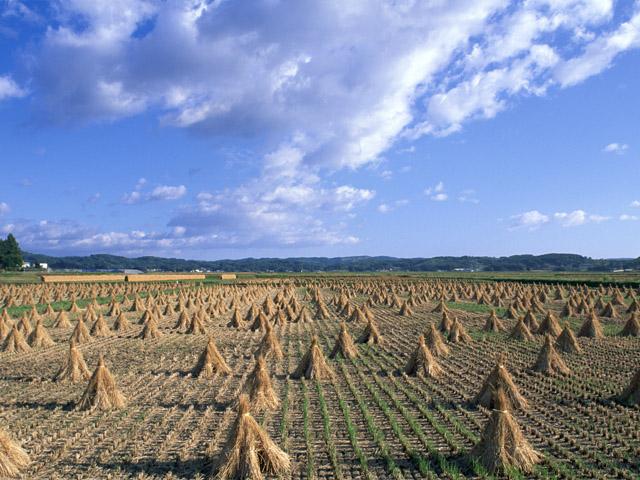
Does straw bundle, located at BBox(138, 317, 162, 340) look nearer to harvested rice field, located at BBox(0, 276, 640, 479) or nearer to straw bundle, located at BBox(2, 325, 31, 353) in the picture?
harvested rice field, located at BBox(0, 276, 640, 479)

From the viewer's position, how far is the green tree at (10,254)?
11050 cm

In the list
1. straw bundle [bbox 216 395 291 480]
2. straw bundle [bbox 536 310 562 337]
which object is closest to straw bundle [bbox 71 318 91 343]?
straw bundle [bbox 216 395 291 480]

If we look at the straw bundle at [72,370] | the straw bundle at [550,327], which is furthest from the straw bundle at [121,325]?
the straw bundle at [550,327]

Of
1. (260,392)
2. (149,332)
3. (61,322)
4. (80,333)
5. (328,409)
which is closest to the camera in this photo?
(328,409)

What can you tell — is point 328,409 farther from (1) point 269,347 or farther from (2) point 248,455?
(1) point 269,347

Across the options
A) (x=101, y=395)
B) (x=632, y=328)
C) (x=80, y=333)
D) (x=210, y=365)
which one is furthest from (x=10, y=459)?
(x=632, y=328)

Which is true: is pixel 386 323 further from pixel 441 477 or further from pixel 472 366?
pixel 441 477

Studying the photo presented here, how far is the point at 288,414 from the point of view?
35.2 feet

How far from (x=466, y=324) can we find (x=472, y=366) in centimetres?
1194

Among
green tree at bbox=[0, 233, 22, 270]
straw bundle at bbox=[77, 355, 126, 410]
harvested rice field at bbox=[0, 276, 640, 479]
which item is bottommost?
harvested rice field at bbox=[0, 276, 640, 479]

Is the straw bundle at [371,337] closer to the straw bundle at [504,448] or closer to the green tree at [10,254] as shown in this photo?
the straw bundle at [504,448]

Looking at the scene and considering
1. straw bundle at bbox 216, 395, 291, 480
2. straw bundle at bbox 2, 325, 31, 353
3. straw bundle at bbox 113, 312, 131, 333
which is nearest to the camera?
straw bundle at bbox 216, 395, 291, 480

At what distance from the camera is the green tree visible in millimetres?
110500

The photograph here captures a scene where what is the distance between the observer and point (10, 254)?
110812mm
